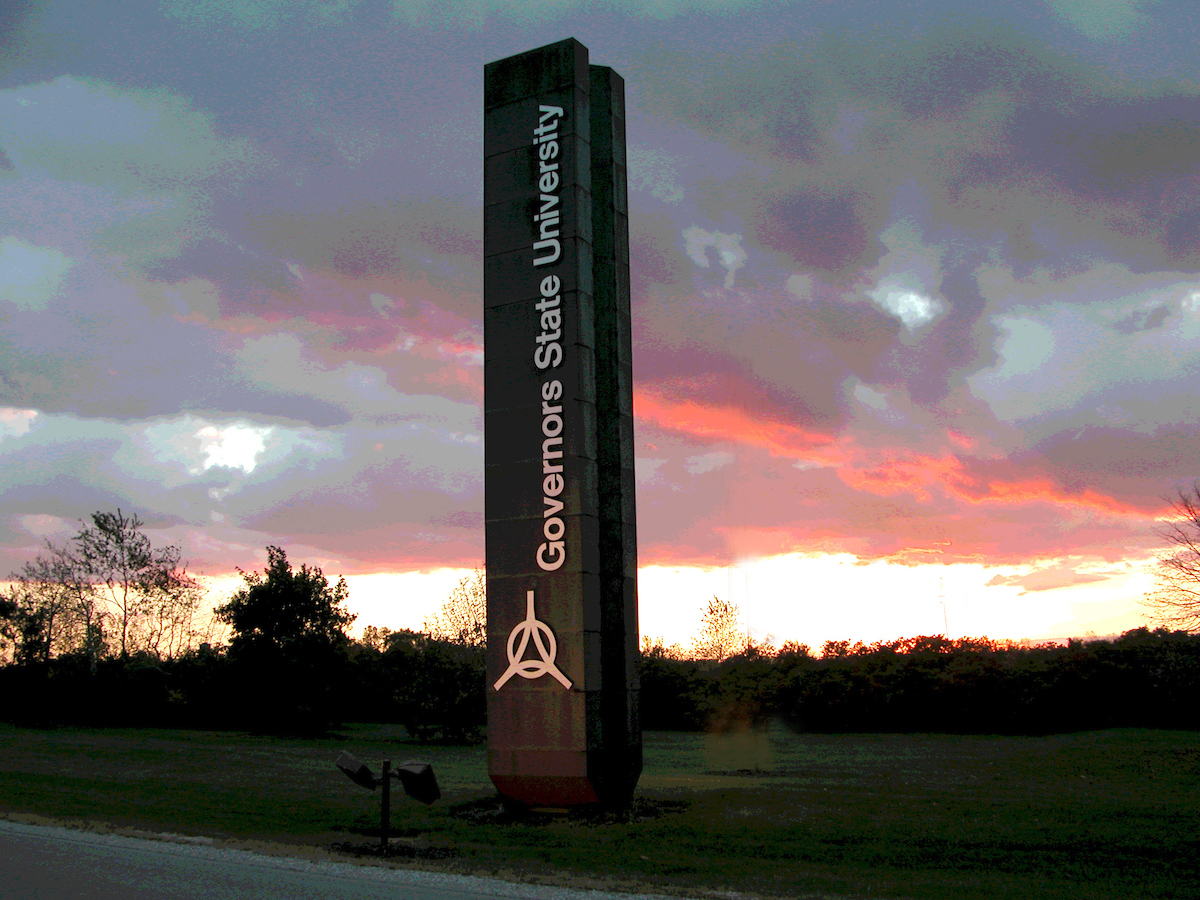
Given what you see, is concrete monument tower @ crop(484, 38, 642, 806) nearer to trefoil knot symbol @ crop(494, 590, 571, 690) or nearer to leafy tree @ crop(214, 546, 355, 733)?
trefoil knot symbol @ crop(494, 590, 571, 690)

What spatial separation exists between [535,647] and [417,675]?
2478 cm

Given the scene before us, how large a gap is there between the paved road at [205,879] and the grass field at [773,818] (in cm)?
102

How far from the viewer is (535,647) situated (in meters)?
18.0

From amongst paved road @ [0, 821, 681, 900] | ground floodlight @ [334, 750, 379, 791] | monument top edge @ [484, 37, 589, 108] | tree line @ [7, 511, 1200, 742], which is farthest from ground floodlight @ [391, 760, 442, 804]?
tree line @ [7, 511, 1200, 742]

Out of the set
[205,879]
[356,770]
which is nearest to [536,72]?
[356,770]

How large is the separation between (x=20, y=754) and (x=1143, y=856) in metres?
33.0

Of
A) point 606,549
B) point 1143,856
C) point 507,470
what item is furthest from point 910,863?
point 507,470

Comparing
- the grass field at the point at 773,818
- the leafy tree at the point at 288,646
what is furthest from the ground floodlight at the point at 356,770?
the leafy tree at the point at 288,646

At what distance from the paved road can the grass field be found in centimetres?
102

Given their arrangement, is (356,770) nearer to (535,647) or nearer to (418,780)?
(418,780)

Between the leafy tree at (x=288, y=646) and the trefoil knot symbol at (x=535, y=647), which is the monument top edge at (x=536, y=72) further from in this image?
the leafy tree at (x=288, y=646)

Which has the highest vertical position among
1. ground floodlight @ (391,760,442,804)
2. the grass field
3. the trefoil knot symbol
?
the trefoil knot symbol

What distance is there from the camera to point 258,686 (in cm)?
4647

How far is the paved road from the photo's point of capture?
10461 millimetres
